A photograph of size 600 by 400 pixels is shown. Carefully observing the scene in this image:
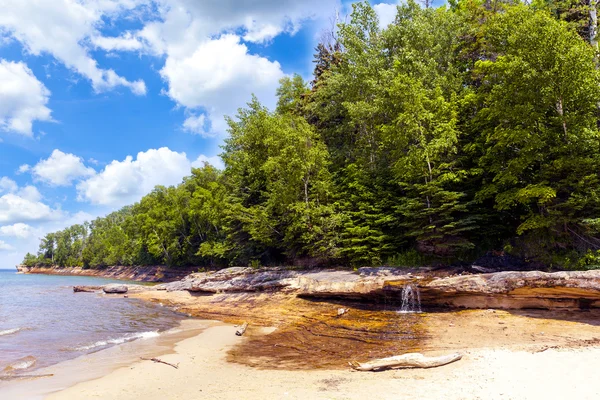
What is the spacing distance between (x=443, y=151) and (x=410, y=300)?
9.05 m

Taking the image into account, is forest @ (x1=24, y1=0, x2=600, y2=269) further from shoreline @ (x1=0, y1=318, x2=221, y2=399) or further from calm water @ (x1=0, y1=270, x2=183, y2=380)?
shoreline @ (x1=0, y1=318, x2=221, y2=399)

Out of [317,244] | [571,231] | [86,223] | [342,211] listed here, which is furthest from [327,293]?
[86,223]

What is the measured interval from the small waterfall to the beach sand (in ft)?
20.9

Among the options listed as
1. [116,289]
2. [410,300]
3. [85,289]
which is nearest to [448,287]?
[410,300]

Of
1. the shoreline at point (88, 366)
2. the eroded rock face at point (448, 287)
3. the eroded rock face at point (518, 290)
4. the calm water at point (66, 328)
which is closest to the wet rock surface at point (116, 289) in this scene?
the calm water at point (66, 328)

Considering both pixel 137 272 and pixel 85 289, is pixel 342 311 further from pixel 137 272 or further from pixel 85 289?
pixel 137 272

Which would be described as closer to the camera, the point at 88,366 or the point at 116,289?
the point at 88,366

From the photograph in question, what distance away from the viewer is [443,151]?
18.8m

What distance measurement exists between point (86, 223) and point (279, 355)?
127 m

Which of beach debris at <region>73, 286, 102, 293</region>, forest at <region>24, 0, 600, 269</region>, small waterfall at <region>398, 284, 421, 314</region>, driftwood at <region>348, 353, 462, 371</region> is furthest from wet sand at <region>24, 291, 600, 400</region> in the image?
beach debris at <region>73, 286, 102, 293</region>

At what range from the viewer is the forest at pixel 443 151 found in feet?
47.4

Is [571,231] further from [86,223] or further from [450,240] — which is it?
[86,223]

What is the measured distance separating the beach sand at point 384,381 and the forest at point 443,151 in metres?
8.89

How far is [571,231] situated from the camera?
14555mm
